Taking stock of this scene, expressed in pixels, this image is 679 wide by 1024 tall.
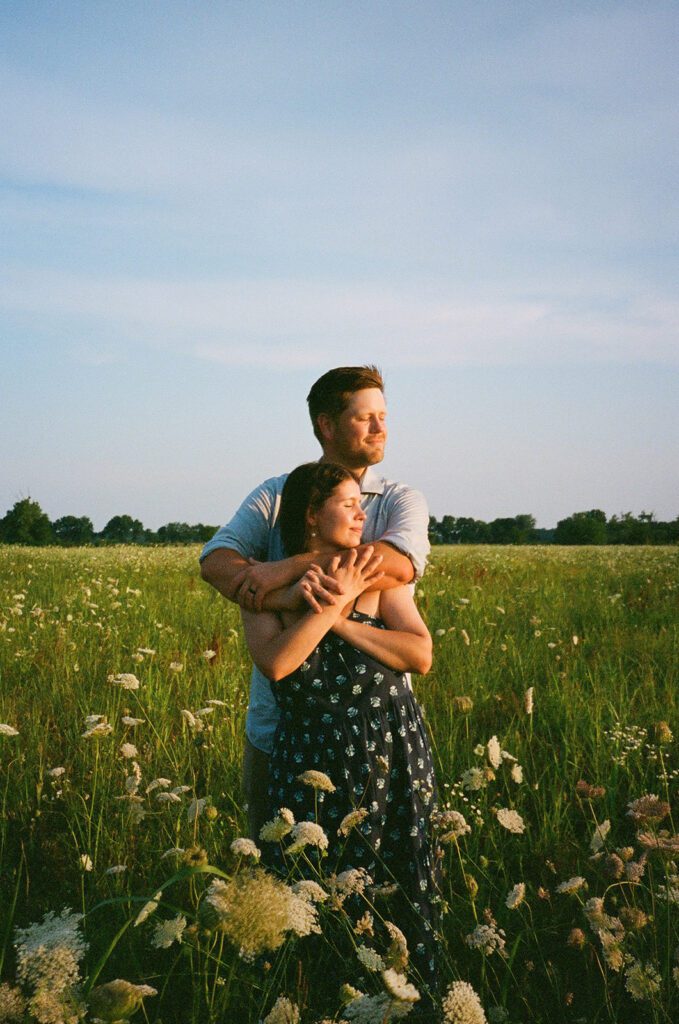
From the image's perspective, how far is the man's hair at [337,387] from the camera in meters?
3.39

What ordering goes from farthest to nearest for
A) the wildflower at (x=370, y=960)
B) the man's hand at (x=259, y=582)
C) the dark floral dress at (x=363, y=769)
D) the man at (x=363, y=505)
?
the man at (x=363, y=505)
the man's hand at (x=259, y=582)
the dark floral dress at (x=363, y=769)
the wildflower at (x=370, y=960)

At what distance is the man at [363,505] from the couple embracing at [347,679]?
0.10 feet

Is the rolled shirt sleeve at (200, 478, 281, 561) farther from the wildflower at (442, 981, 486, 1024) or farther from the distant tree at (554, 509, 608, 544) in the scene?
the distant tree at (554, 509, 608, 544)

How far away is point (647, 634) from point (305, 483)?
5034mm

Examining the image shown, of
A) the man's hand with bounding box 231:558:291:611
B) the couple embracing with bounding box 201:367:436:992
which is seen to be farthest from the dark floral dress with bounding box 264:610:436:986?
the man's hand with bounding box 231:558:291:611

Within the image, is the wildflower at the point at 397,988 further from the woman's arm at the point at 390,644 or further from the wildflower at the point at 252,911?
the woman's arm at the point at 390,644

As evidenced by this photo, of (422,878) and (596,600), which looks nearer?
(422,878)

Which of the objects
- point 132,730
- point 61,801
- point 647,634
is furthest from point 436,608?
point 61,801

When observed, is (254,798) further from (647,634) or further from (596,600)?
(596,600)

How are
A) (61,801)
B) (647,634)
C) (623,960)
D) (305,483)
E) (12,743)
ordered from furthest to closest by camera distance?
(647,634) < (12,743) < (61,801) < (305,483) < (623,960)

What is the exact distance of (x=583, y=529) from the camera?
8181 cm

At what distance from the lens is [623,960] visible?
1.95 metres

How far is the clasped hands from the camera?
2693 mm

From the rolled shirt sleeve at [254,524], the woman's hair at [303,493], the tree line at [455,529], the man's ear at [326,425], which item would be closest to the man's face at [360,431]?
the man's ear at [326,425]
